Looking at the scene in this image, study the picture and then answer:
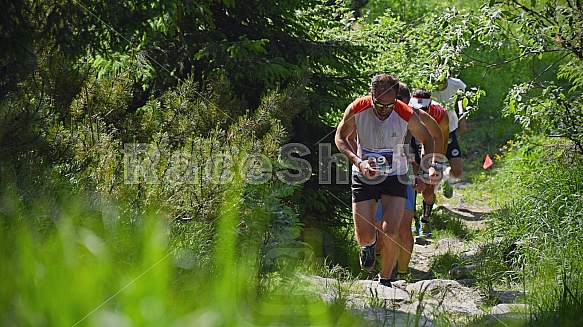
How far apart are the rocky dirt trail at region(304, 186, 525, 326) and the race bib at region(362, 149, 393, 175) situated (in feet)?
3.25

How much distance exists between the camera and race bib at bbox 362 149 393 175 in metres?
6.75

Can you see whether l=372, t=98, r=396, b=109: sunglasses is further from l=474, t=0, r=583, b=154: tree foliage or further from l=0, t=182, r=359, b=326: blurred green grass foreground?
l=0, t=182, r=359, b=326: blurred green grass foreground

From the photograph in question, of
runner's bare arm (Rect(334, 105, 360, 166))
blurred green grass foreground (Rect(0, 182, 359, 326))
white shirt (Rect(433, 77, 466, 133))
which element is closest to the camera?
blurred green grass foreground (Rect(0, 182, 359, 326))

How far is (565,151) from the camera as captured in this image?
882 centimetres

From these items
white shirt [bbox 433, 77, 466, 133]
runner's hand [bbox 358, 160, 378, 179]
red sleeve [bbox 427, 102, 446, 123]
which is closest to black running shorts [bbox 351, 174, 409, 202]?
runner's hand [bbox 358, 160, 378, 179]

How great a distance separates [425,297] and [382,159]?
54.4 inches

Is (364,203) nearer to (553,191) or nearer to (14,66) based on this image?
(553,191)

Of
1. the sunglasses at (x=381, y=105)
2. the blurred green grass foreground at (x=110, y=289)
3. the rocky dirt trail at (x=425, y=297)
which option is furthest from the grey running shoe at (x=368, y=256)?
the blurred green grass foreground at (x=110, y=289)

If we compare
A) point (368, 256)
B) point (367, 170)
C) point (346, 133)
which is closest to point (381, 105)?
point (346, 133)

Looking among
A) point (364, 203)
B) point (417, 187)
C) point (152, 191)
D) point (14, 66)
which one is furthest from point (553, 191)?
point (14, 66)

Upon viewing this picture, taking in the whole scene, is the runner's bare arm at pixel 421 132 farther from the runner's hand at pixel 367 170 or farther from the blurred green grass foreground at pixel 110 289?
the blurred green grass foreground at pixel 110 289

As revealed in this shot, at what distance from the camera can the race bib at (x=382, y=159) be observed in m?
6.75

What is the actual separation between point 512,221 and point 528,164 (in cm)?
265

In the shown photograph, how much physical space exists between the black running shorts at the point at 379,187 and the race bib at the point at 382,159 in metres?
0.09
